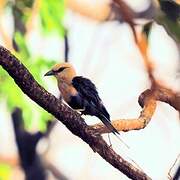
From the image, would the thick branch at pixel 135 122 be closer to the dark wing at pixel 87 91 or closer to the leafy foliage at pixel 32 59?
the dark wing at pixel 87 91

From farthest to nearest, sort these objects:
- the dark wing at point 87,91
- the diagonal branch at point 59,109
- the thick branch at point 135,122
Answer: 1. the dark wing at point 87,91
2. the thick branch at point 135,122
3. the diagonal branch at point 59,109

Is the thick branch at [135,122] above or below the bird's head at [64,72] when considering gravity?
below

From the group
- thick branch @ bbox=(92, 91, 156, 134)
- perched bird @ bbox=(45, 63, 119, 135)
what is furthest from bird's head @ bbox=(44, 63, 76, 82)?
thick branch @ bbox=(92, 91, 156, 134)

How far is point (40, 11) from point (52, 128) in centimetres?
62

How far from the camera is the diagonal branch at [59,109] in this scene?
694mm

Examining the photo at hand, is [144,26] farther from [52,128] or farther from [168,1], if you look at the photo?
[52,128]

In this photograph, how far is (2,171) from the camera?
1658 mm

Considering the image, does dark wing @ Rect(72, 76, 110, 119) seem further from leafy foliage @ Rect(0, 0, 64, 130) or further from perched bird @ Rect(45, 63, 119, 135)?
leafy foliage @ Rect(0, 0, 64, 130)

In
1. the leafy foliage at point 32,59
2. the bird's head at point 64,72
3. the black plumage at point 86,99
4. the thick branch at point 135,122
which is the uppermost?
the bird's head at point 64,72

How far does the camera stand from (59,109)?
0.75m

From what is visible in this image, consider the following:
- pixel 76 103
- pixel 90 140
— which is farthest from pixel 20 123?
pixel 90 140

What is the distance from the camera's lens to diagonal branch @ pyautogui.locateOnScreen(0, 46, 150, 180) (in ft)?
2.28

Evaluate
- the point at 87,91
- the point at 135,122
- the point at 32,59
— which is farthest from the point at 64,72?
the point at 32,59

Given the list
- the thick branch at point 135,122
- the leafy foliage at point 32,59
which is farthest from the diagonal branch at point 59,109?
the leafy foliage at point 32,59
